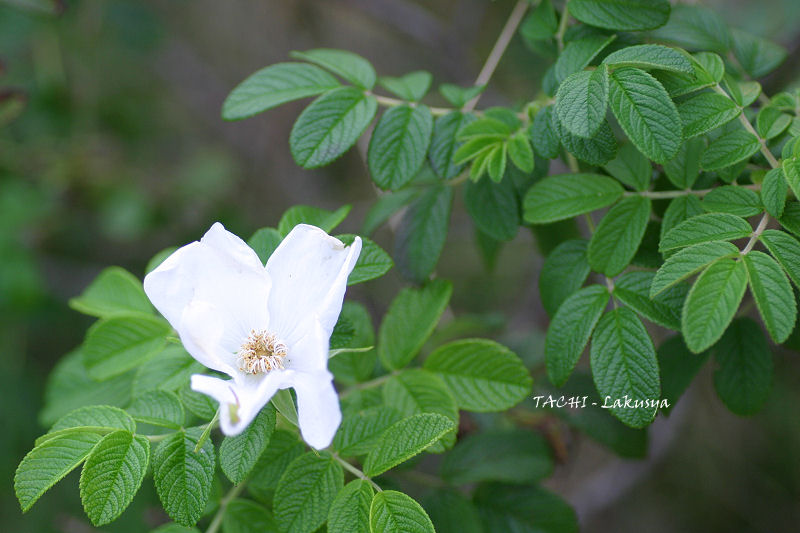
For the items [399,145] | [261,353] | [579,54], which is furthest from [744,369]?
[261,353]

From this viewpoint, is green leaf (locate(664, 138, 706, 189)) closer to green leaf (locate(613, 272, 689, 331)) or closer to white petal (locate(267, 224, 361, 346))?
green leaf (locate(613, 272, 689, 331))

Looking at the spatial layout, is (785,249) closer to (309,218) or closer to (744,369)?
(744,369)

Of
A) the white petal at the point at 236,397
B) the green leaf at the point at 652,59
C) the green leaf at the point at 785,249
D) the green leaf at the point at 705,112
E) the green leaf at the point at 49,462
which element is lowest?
the green leaf at the point at 49,462

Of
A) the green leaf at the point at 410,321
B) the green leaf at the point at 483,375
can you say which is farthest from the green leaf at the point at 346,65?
the green leaf at the point at 483,375

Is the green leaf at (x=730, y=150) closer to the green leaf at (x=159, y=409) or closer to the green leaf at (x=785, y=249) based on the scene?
the green leaf at (x=785, y=249)

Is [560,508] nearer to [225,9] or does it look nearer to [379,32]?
[379,32]

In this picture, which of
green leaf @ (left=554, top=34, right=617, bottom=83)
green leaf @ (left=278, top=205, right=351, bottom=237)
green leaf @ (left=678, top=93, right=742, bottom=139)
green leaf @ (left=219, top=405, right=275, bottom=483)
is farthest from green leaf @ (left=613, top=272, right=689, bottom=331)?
green leaf @ (left=219, top=405, right=275, bottom=483)
